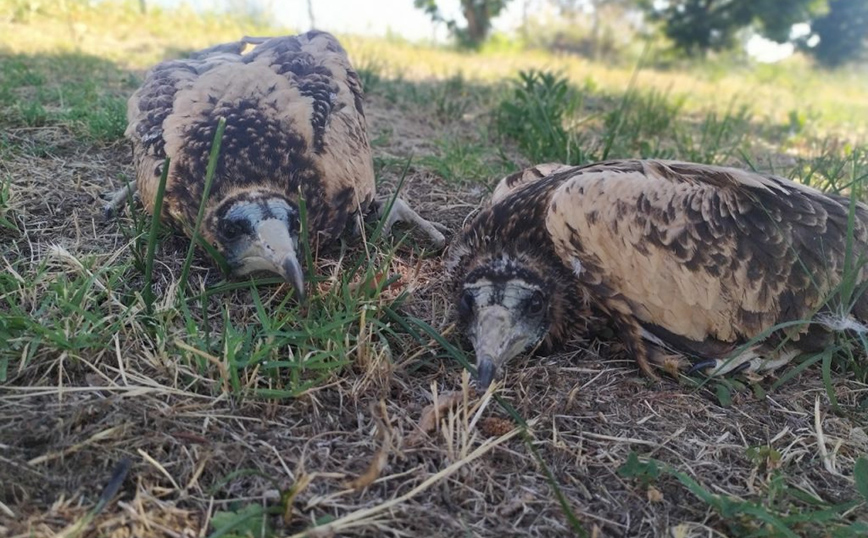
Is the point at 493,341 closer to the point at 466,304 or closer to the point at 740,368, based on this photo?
the point at 466,304

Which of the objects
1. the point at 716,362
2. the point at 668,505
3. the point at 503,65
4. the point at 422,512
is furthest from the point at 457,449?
the point at 503,65

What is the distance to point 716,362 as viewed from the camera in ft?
7.58

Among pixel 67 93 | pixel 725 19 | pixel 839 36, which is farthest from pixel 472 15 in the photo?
pixel 839 36

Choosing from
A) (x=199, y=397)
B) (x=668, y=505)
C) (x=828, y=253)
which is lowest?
(x=668, y=505)

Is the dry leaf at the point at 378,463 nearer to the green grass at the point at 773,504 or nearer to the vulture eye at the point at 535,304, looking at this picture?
the green grass at the point at 773,504

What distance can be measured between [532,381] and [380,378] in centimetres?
57

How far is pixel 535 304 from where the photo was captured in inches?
93.9

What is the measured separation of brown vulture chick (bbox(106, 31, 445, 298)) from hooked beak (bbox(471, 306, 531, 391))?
694 millimetres

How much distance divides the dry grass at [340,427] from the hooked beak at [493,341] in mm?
85

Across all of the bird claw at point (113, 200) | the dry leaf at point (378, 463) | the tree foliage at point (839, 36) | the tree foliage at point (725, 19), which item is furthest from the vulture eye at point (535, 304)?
the tree foliage at point (839, 36)

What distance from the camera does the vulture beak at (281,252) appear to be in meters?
2.31

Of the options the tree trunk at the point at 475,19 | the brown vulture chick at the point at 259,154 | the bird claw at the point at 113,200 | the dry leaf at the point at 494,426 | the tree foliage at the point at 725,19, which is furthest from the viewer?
the tree foliage at the point at 725,19

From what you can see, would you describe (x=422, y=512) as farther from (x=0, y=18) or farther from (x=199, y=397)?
(x=0, y=18)

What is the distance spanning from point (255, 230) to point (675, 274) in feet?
5.49
